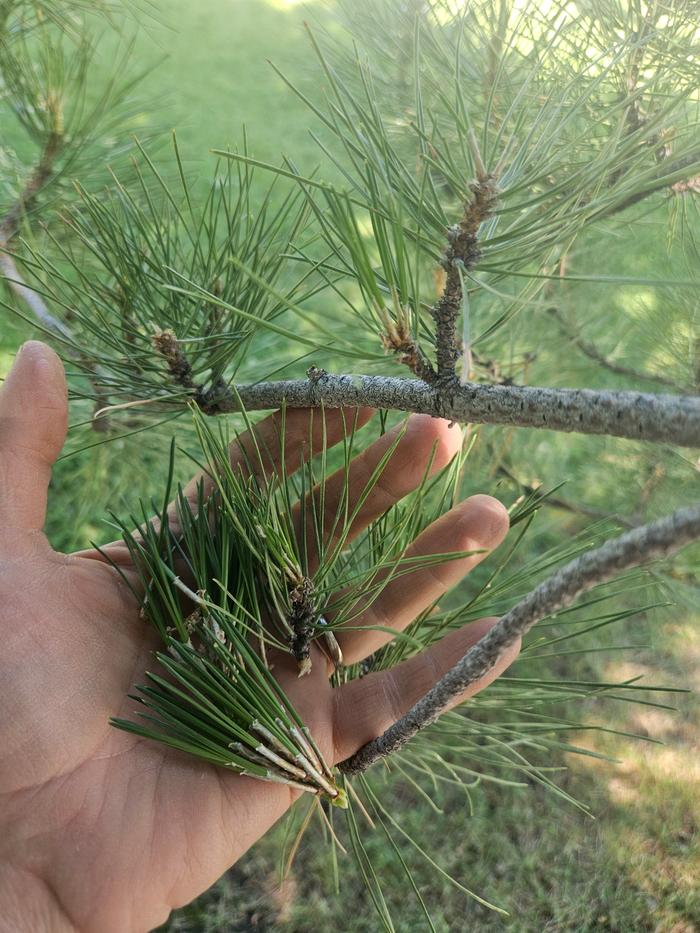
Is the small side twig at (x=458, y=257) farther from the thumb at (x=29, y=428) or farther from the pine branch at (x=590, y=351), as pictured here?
the pine branch at (x=590, y=351)

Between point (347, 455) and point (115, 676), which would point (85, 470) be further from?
point (347, 455)

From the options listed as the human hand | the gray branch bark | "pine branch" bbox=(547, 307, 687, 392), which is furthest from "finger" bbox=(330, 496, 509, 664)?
"pine branch" bbox=(547, 307, 687, 392)

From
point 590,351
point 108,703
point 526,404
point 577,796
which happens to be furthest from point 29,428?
point 577,796

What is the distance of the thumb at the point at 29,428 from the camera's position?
1.32ft

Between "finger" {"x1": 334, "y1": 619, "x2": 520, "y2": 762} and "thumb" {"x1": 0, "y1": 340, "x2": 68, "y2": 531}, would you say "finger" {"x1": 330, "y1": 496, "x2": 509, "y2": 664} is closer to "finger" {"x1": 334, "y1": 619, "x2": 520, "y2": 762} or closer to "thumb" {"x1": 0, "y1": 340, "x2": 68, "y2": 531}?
"finger" {"x1": 334, "y1": 619, "x2": 520, "y2": 762}

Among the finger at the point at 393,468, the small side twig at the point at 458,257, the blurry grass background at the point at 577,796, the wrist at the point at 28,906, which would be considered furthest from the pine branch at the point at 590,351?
the wrist at the point at 28,906

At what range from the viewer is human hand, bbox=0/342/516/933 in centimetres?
38

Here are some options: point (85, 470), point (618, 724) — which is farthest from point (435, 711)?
point (618, 724)

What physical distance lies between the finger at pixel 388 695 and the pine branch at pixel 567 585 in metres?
0.08

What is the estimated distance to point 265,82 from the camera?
204 cm

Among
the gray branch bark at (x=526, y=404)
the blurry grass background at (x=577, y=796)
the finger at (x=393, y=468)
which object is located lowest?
the blurry grass background at (x=577, y=796)

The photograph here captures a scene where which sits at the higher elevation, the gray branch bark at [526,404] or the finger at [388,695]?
the gray branch bark at [526,404]

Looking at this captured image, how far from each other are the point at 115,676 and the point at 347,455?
0.19 metres

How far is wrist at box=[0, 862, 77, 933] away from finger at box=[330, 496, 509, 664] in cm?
20
